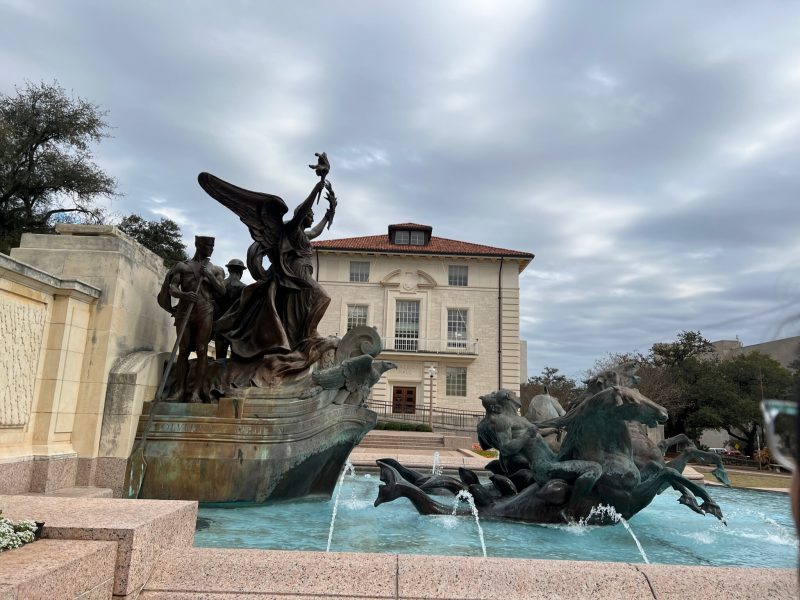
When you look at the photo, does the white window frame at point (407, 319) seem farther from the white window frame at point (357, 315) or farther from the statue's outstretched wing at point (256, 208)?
the statue's outstretched wing at point (256, 208)

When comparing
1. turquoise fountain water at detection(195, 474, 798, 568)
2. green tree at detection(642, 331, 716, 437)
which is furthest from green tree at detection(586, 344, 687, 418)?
turquoise fountain water at detection(195, 474, 798, 568)

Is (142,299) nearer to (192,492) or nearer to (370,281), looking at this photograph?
(192,492)

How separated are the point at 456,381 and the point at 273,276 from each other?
30.2 m

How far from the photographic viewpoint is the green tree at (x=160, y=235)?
32.1 metres

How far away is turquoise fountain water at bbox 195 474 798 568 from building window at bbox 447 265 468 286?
Answer: 30.6 meters

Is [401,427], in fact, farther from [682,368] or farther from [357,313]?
[682,368]

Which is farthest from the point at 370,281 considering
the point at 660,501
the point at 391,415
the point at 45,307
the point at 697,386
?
the point at 45,307

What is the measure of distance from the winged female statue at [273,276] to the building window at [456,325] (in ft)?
99.1

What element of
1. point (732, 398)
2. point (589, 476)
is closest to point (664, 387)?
point (732, 398)

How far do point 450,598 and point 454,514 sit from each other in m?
3.74

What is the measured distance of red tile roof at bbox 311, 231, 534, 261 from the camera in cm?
3747

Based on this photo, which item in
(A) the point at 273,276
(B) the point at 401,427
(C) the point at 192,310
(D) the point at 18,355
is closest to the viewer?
(D) the point at 18,355

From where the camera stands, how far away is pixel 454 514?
6645mm

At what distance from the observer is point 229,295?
7883 mm
